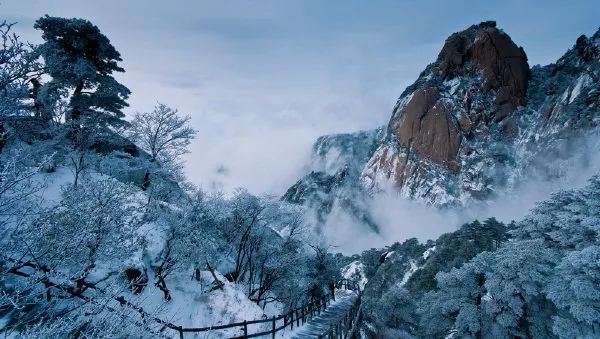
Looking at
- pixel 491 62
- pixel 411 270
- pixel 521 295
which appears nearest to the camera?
pixel 521 295

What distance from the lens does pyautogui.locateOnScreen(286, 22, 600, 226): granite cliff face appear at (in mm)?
143000

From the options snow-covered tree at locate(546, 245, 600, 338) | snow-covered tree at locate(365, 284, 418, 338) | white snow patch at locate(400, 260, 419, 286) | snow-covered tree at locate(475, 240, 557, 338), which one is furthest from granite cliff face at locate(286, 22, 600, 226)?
snow-covered tree at locate(546, 245, 600, 338)

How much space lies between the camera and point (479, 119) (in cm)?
15800

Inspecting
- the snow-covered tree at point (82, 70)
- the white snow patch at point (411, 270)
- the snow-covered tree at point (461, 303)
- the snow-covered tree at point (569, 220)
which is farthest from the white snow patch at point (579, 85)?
the snow-covered tree at point (82, 70)

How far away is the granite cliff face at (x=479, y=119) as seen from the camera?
143 metres

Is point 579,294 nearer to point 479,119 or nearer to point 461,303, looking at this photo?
point 461,303

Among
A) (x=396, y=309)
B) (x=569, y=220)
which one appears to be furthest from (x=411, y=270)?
(x=569, y=220)

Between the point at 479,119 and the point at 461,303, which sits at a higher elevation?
the point at 479,119

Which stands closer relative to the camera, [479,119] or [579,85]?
[579,85]

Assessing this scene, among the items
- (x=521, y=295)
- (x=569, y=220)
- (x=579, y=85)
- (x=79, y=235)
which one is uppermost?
(x=579, y=85)

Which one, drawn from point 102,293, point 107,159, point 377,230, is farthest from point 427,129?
point 102,293

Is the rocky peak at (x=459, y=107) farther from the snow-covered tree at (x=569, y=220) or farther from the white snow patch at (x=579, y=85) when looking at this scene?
the snow-covered tree at (x=569, y=220)

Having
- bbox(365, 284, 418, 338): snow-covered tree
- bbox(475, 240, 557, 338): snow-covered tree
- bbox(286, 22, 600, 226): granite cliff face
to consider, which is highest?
bbox(286, 22, 600, 226): granite cliff face

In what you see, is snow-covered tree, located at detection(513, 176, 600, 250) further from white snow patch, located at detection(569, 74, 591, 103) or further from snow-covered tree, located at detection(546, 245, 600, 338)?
white snow patch, located at detection(569, 74, 591, 103)
